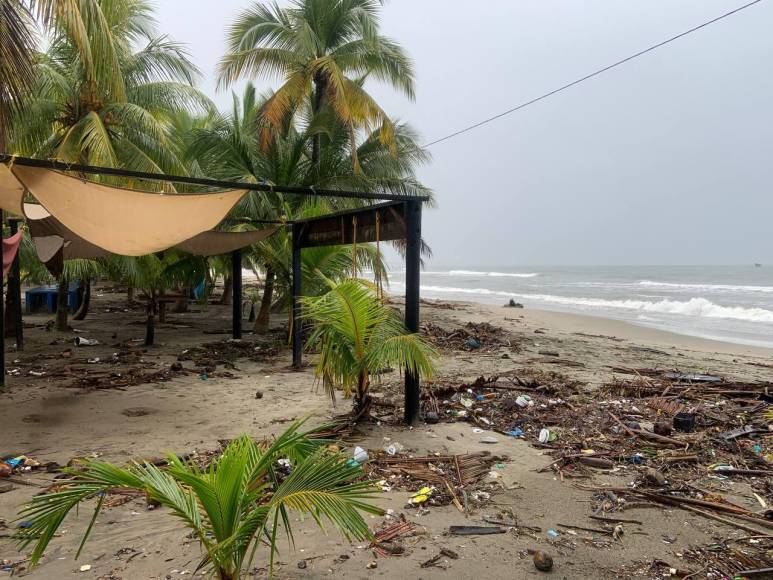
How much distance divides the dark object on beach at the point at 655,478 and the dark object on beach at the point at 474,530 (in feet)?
4.05

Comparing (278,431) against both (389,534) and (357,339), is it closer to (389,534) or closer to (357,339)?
(357,339)

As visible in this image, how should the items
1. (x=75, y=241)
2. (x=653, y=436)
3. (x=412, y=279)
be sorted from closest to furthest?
(x=653, y=436), (x=412, y=279), (x=75, y=241)

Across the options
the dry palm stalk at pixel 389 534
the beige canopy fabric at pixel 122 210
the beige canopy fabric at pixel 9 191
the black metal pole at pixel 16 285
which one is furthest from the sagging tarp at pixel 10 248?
the dry palm stalk at pixel 389 534

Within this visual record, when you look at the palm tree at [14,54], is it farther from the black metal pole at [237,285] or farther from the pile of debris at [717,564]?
the pile of debris at [717,564]

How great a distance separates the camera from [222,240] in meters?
7.40

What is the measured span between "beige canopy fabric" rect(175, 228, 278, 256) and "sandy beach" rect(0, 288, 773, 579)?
1770 mm

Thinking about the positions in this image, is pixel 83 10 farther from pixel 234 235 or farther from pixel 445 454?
pixel 445 454

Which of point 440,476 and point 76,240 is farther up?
point 76,240

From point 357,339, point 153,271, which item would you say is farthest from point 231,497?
point 153,271

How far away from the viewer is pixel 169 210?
4.44m

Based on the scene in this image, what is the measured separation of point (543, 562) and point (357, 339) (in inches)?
90.9

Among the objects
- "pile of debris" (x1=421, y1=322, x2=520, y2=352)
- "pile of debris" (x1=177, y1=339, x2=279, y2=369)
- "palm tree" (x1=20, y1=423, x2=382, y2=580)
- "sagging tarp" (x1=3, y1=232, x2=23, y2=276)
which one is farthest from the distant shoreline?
"sagging tarp" (x1=3, y1=232, x2=23, y2=276)

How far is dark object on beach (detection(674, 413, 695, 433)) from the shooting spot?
4.46 meters

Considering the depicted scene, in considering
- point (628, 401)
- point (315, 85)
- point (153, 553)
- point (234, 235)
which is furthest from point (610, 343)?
point (153, 553)
